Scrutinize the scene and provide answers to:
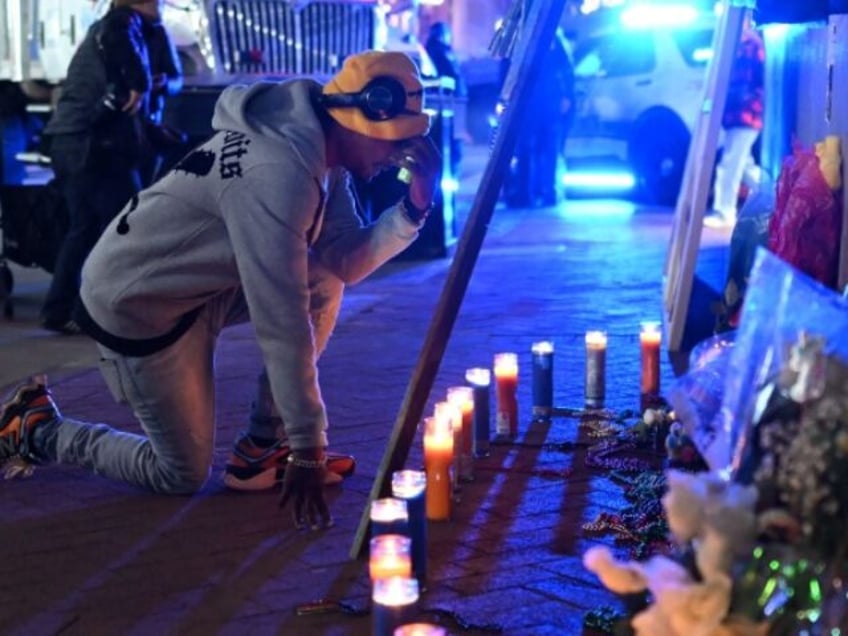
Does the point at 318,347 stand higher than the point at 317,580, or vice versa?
the point at 318,347

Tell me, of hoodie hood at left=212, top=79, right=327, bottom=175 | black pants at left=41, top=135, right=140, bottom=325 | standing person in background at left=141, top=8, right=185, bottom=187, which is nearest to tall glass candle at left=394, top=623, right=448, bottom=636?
hoodie hood at left=212, top=79, right=327, bottom=175

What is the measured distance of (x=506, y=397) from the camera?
532 centimetres

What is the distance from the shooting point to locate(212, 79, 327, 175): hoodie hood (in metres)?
4.05

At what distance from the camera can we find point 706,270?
988 centimetres

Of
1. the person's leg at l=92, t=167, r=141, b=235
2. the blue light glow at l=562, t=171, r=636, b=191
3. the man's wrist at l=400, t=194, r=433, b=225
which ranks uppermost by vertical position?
the man's wrist at l=400, t=194, r=433, b=225

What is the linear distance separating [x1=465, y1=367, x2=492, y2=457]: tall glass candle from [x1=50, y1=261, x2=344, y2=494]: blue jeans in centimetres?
60

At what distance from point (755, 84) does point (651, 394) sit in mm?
7265

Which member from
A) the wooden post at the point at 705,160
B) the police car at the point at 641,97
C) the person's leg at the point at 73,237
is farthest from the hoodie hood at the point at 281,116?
the police car at the point at 641,97

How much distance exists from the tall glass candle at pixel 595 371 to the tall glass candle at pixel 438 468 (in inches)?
59.4

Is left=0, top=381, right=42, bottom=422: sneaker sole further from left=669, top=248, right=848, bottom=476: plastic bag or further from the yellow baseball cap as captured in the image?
left=669, top=248, right=848, bottom=476: plastic bag

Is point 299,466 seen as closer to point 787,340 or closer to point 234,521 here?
point 234,521

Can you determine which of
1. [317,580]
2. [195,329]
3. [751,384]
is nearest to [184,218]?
[195,329]

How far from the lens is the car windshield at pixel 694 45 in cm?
1498

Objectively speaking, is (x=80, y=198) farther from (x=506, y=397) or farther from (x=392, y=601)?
(x=392, y=601)
